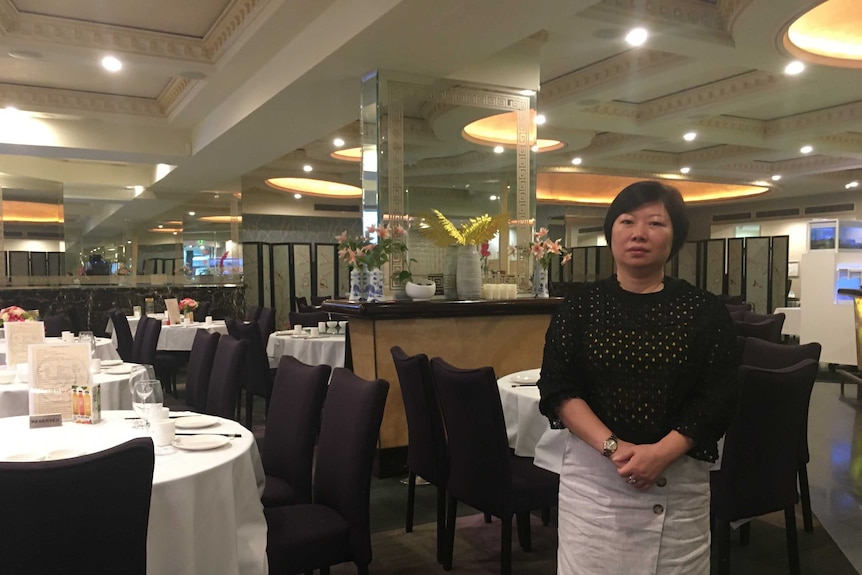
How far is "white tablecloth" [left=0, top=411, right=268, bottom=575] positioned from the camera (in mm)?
1783

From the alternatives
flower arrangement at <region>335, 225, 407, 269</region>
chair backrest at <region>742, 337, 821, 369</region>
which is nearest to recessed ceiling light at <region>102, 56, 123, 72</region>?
flower arrangement at <region>335, 225, 407, 269</region>

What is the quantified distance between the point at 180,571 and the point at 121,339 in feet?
16.7

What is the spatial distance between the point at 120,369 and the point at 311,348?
220cm

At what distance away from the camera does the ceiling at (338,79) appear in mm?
4480

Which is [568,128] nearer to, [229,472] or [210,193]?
[210,193]

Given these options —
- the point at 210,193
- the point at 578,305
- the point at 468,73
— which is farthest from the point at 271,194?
the point at 578,305

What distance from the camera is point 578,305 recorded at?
5.66ft

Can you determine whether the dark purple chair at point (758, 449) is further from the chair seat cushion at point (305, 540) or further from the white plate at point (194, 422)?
the white plate at point (194, 422)

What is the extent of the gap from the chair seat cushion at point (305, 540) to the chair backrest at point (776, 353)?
257 centimetres

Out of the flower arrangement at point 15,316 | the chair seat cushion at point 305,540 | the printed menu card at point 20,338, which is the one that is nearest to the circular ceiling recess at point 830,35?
the chair seat cushion at point 305,540

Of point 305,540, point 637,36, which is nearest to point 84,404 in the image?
point 305,540

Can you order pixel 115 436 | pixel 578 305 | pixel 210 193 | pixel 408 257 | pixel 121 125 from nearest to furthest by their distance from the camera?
pixel 578 305 → pixel 115 436 → pixel 408 257 → pixel 121 125 → pixel 210 193

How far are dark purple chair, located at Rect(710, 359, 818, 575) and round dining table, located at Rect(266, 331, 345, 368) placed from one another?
12.3ft

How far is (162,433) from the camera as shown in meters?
2.11
